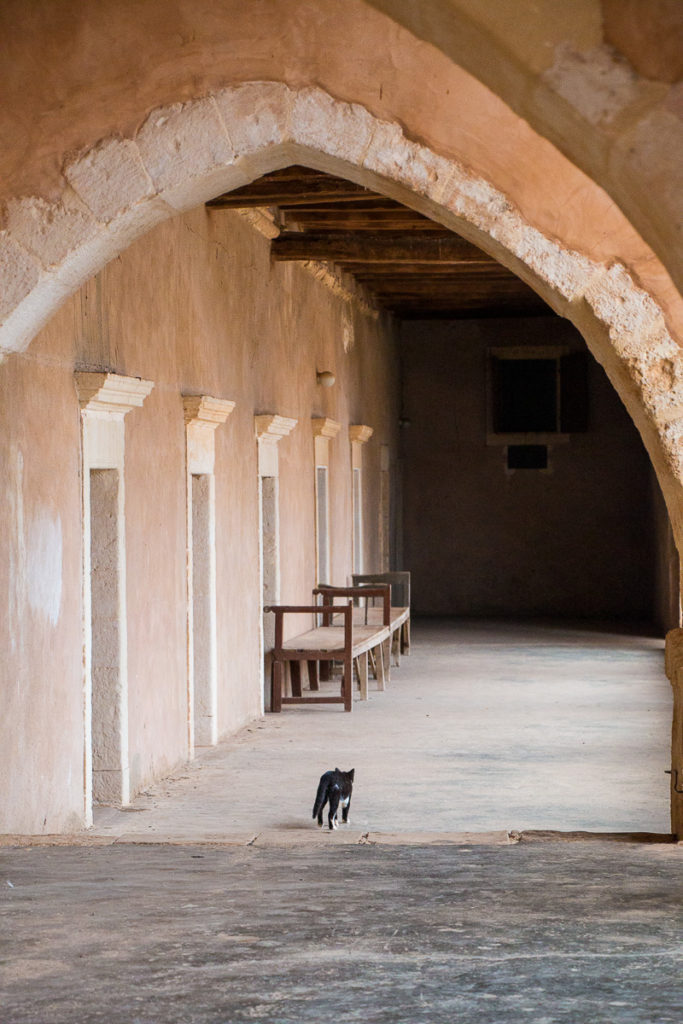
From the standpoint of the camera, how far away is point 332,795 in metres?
6.67

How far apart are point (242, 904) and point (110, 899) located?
15.6 inches

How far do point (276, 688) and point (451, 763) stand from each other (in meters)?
2.69

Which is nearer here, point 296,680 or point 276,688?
point 276,688

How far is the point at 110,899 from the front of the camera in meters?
3.98

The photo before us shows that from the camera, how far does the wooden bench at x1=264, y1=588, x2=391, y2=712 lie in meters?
10.8

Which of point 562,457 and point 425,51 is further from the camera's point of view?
point 562,457

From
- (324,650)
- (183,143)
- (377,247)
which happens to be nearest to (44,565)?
(183,143)

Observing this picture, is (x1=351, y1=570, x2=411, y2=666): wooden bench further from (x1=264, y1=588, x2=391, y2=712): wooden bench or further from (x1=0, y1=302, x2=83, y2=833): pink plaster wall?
(x1=0, y1=302, x2=83, y2=833): pink plaster wall

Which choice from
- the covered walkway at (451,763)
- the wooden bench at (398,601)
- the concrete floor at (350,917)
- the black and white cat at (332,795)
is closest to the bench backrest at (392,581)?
the wooden bench at (398,601)

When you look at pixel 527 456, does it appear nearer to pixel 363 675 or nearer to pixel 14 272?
pixel 363 675

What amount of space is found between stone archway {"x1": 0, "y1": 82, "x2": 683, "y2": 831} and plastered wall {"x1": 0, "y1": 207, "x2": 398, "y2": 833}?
4.19 ft

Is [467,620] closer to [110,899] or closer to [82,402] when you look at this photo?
[82,402]

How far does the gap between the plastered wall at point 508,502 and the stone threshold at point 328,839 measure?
14.7 meters

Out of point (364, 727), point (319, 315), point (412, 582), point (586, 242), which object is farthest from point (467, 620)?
point (586, 242)
